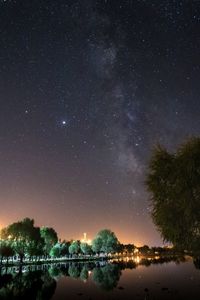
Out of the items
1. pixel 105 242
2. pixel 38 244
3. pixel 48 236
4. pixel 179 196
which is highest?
pixel 105 242

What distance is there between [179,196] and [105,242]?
414 feet

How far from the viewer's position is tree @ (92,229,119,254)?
14675 centimetres

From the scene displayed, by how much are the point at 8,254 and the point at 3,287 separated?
156 ft

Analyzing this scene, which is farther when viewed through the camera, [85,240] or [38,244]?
[85,240]

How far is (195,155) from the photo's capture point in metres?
26.7

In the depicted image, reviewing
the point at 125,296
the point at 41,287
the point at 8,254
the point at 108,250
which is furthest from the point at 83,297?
the point at 108,250

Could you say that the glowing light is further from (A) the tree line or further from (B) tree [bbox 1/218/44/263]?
(B) tree [bbox 1/218/44/263]

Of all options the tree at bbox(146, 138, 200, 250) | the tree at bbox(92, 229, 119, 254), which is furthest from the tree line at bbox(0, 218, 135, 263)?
the tree at bbox(146, 138, 200, 250)

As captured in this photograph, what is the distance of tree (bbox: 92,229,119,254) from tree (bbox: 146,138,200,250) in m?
122

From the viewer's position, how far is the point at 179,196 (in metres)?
27.6

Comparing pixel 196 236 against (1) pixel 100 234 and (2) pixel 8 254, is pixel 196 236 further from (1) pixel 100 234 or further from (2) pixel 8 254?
(1) pixel 100 234

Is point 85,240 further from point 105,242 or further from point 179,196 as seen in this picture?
point 179,196

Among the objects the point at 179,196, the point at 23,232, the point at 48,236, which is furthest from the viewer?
the point at 48,236

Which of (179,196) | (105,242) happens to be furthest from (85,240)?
(179,196)
